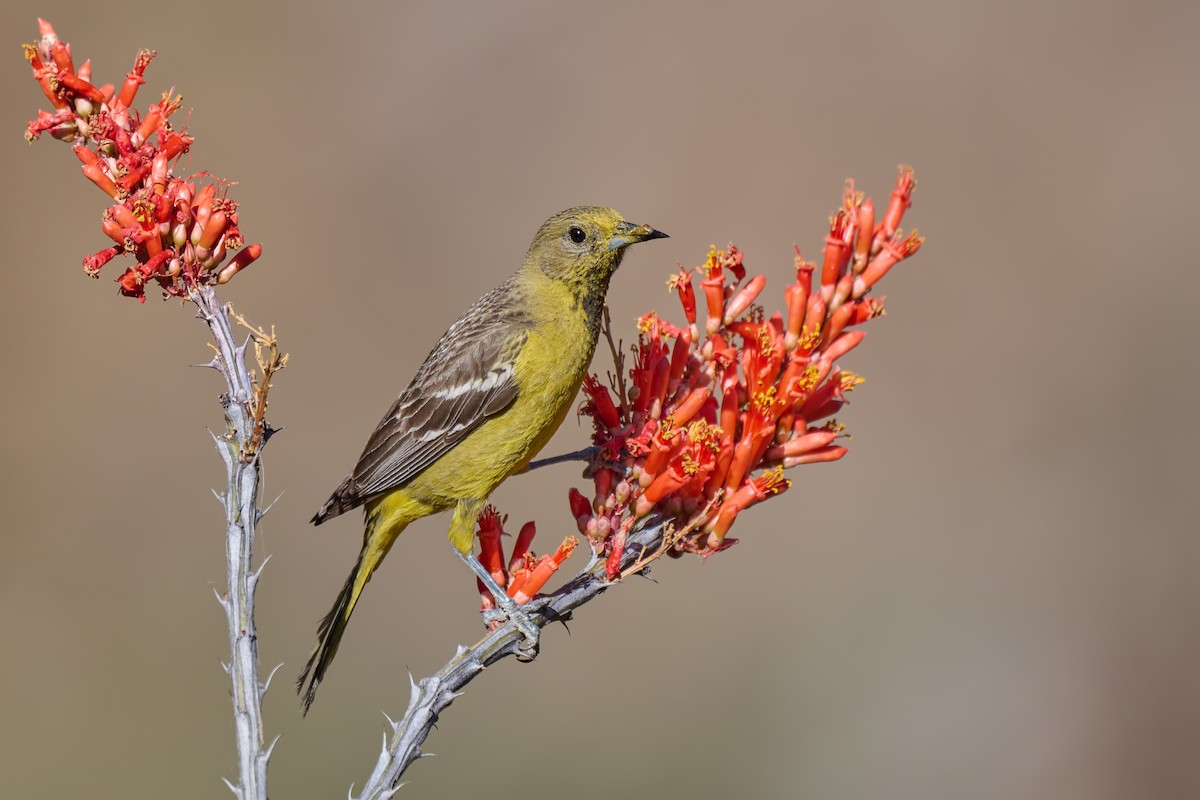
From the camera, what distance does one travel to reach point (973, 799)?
962 cm

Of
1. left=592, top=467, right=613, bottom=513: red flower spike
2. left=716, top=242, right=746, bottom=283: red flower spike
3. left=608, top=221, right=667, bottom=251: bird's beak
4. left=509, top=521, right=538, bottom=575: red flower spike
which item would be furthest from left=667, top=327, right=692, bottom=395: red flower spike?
left=608, top=221, right=667, bottom=251: bird's beak

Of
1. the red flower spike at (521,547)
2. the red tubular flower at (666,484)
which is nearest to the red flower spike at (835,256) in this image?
the red tubular flower at (666,484)

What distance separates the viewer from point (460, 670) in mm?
3775

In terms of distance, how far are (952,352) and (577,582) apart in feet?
31.5

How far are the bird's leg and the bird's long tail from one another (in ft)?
1.78

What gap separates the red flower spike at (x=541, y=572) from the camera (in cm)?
421

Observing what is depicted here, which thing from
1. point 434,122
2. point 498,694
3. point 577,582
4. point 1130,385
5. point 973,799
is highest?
point 434,122

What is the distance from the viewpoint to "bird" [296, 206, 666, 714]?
557 centimetres

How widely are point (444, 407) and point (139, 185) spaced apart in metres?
2.34

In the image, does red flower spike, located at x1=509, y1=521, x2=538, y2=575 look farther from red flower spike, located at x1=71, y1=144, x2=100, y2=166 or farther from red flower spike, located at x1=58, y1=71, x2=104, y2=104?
red flower spike, located at x1=58, y1=71, x2=104, y2=104

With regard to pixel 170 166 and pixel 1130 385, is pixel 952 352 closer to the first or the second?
pixel 1130 385

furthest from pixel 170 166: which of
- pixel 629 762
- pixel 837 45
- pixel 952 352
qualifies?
pixel 837 45

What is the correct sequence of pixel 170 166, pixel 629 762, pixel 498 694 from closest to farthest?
pixel 170 166 < pixel 629 762 < pixel 498 694

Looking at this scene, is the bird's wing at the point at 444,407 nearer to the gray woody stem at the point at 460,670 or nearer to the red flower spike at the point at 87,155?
the gray woody stem at the point at 460,670
